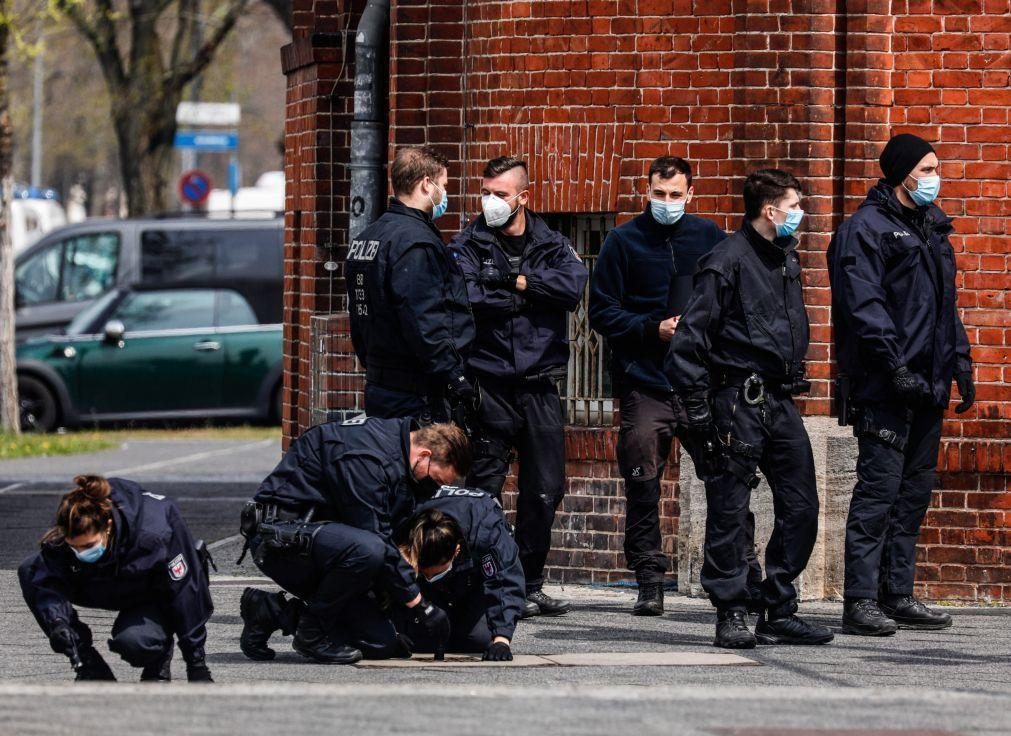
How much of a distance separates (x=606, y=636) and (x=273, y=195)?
24118 mm

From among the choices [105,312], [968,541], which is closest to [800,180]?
[968,541]

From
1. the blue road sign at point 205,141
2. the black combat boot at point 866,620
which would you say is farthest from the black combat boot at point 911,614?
the blue road sign at point 205,141

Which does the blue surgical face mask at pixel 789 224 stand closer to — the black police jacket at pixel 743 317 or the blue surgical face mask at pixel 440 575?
the black police jacket at pixel 743 317

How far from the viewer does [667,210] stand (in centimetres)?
864

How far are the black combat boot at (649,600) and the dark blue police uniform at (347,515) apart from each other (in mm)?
1554

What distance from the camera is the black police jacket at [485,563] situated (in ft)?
24.8

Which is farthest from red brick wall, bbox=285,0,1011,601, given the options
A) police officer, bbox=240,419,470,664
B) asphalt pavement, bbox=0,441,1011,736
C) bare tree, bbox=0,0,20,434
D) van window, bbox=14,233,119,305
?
van window, bbox=14,233,119,305

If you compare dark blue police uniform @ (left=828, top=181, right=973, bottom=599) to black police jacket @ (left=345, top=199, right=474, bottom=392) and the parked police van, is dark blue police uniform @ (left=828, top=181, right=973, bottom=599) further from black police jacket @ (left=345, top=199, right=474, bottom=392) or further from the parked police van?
the parked police van

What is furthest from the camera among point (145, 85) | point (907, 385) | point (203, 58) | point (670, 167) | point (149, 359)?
point (203, 58)

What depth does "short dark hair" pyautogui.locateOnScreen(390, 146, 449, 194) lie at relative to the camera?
834cm

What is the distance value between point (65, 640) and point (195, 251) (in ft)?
50.9

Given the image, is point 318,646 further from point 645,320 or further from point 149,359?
point 149,359

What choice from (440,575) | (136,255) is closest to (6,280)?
(136,255)

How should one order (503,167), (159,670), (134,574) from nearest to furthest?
1. (134,574)
2. (159,670)
3. (503,167)
